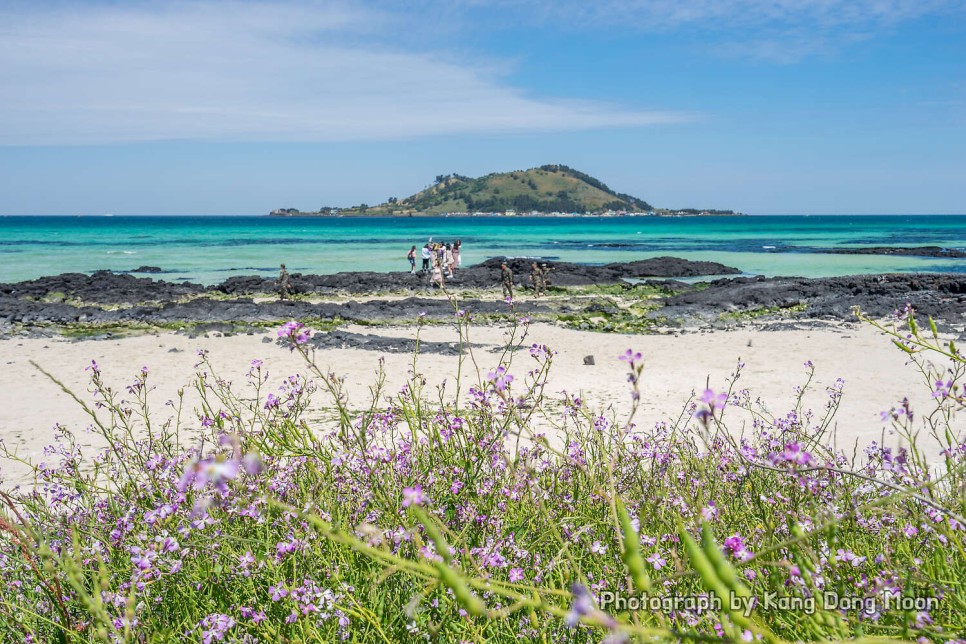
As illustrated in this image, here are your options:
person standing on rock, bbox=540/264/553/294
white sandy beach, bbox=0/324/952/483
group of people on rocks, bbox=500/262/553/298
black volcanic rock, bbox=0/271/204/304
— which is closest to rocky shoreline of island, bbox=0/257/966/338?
black volcanic rock, bbox=0/271/204/304

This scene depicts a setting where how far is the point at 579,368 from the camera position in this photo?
13.5 metres

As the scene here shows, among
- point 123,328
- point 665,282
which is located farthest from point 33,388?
point 665,282

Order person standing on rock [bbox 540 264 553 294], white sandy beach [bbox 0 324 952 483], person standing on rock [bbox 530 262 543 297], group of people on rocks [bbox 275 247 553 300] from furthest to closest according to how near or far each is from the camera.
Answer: person standing on rock [bbox 540 264 553 294], person standing on rock [bbox 530 262 543 297], group of people on rocks [bbox 275 247 553 300], white sandy beach [bbox 0 324 952 483]

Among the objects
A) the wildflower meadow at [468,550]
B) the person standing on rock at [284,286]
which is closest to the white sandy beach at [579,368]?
the wildflower meadow at [468,550]

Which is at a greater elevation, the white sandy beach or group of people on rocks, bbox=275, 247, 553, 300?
group of people on rocks, bbox=275, 247, 553, 300

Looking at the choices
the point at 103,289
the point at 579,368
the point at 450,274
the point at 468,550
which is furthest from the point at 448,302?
the point at 468,550

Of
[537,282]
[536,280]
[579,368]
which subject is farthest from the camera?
[536,280]

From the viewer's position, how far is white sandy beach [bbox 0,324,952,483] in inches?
390

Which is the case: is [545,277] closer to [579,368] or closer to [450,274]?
[450,274]

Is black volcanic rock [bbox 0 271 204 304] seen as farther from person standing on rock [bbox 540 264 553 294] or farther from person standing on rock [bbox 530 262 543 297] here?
person standing on rock [bbox 540 264 553 294]

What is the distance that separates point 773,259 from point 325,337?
39322mm

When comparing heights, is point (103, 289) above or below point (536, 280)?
below

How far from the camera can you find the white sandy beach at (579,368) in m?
9.91

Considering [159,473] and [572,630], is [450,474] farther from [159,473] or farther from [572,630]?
[159,473]
